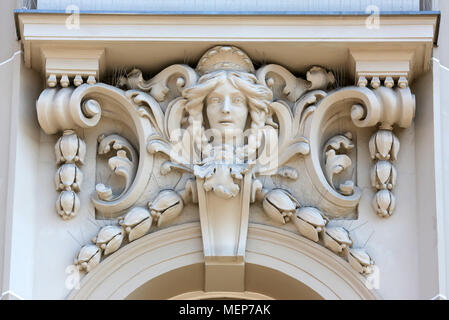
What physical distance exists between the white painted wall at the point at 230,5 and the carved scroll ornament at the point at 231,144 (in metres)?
0.29

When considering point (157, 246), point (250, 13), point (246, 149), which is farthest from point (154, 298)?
point (250, 13)

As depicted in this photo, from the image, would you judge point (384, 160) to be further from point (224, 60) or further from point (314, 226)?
point (224, 60)

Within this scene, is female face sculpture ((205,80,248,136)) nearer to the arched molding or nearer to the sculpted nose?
the sculpted nose

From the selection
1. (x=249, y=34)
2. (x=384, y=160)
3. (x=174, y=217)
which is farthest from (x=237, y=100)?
(x=384, y=160)

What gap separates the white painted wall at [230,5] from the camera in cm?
1066

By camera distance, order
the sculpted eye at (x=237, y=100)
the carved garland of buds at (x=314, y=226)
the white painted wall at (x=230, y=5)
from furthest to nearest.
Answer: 1. the white painted wall at (x=230, y=5)
2. the sculpted eye at (x=237, y=100)
3. the carved garland of buds at (x=314, y=226)

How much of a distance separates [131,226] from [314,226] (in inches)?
40.3

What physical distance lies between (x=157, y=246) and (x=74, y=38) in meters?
1.27

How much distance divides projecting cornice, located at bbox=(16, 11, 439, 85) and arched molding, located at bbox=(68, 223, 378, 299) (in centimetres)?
104

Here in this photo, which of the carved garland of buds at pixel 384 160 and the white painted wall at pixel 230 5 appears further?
the white painted wall at pixel 230 5

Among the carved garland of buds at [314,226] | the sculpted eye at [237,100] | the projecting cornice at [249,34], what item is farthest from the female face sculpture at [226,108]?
the carved garland of buds at [314,226]

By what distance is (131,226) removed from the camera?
34.0 ft

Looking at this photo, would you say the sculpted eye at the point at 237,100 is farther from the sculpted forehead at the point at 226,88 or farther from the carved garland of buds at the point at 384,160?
the carved garland of buds at the point at 384,160
